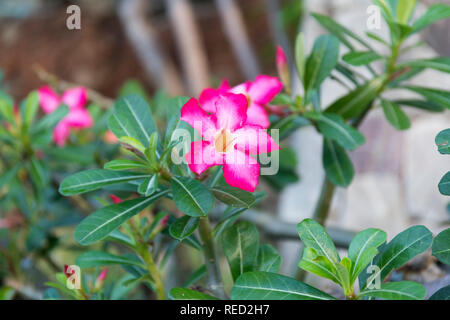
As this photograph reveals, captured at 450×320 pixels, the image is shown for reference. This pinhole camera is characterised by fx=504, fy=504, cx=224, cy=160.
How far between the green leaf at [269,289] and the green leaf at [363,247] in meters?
0.05

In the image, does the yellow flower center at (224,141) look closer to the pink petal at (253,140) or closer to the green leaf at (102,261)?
the pink petal at (253,140)

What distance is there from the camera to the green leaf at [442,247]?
1.99 feet

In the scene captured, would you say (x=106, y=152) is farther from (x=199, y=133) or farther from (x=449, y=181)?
(x=449, y=181)

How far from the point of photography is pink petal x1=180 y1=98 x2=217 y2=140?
2.08 ft

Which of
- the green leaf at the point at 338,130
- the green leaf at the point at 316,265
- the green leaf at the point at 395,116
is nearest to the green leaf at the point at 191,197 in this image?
the green leaf at the point at 316,265

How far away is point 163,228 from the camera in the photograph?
77 cm

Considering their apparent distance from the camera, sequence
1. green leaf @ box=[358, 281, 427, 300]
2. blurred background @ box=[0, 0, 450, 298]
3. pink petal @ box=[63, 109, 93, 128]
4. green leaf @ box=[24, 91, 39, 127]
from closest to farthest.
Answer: green leaf @ box=[358, 281, 427, 300] → green leaf @ box=[24, 91, 39, 127] → pink petal @ box=[63, 109, 93, 128] → blurred background @ box=[0, 0, 450, 298]

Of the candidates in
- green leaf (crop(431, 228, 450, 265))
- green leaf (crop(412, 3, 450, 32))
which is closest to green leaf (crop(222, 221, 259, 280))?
green leaf (crop(431, 228, 450, 265))

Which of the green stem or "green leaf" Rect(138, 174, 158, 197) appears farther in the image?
the green stem

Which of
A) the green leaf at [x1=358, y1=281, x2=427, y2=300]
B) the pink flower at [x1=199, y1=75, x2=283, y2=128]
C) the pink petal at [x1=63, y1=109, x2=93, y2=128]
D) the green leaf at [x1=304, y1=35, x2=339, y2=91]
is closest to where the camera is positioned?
the green leaf at [x1=358, y1=281, x2=427, y2=300]

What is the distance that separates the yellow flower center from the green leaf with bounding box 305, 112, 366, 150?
0.70 feet

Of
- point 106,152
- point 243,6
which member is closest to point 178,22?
point 243,6

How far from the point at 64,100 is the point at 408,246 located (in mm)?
976

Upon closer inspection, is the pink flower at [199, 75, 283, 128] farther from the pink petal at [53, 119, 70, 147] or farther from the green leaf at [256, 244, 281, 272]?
the pink petal at [53, 119, 70, 147]
